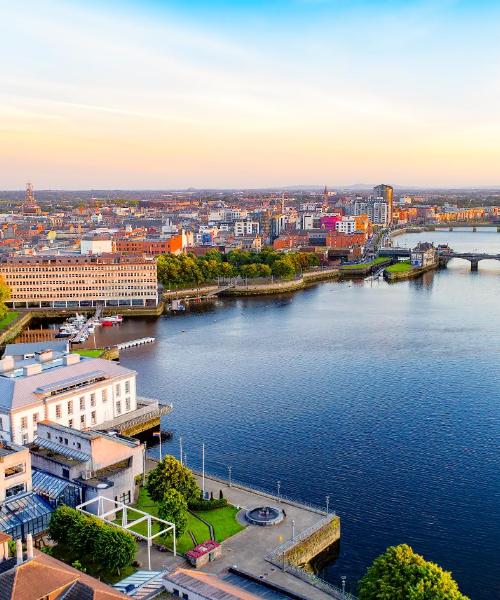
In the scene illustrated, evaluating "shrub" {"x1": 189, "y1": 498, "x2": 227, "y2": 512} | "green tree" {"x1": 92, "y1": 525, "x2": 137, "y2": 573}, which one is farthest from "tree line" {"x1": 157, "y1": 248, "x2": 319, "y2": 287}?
"green tree" {"x1": 92, "y1": 525, "x2": 137, "y2": 573}

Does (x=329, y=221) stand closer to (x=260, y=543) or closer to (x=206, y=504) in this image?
(x=206, y=504)

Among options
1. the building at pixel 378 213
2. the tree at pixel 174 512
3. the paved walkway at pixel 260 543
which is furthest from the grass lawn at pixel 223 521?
the building at pixel 378 213

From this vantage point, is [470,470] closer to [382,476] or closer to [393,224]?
[382,476]

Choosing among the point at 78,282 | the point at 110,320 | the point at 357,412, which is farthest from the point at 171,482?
the point at 78,282

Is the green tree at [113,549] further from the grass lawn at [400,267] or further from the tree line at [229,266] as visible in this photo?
the grass lawn at [400,267]

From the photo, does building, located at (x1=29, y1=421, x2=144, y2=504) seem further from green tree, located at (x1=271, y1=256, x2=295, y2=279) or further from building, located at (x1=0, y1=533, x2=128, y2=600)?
green tree, located at (x1=271, y1=256, x2=295, y2=279)

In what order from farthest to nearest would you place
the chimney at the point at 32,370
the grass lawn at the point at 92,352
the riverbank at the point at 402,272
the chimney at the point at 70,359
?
the riverbank at the point at 402,272, the grass lawn at the point at 92,352, the chimney at the point at 70,359, the chimney at the point at 32,370

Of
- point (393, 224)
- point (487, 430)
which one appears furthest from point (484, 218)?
point (487, 430)
